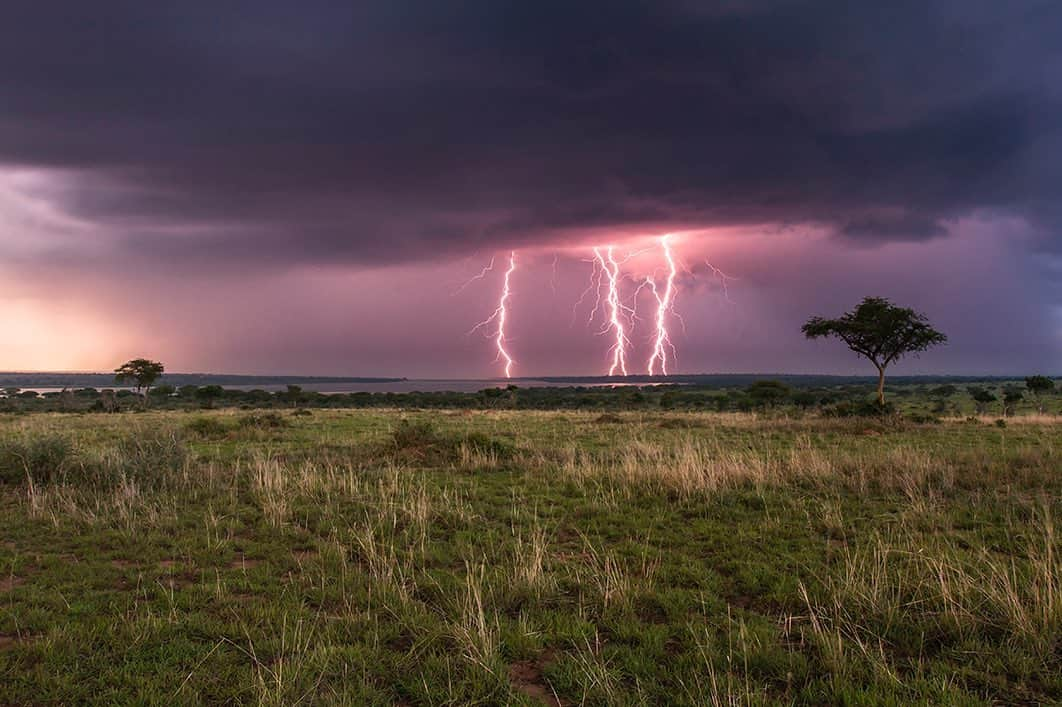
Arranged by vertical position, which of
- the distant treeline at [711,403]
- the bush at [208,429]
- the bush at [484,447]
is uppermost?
the bush at [484,447]

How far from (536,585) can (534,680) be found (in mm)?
1640

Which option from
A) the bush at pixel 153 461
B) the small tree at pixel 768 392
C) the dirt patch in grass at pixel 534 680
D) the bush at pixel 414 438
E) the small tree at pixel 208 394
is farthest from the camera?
the small tree at pixel 208 394

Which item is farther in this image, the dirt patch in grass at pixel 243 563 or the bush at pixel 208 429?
the bush at pixel 208 429

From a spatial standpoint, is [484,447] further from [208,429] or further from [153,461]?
[208,429]

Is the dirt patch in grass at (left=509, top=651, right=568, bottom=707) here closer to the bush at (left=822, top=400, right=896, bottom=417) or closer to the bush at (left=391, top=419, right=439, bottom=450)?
the bush at (left=391, top=419, right=439, bottom=450)

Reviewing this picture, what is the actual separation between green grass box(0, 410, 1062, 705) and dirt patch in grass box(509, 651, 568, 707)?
0.09 feet

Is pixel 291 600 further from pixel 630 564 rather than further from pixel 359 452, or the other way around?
pixel 359 452

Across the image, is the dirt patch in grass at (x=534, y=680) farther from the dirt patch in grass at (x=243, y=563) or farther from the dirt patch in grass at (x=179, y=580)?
the dirt patch in grass at (x=243, y=563)

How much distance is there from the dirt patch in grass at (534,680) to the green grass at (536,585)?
0.03m

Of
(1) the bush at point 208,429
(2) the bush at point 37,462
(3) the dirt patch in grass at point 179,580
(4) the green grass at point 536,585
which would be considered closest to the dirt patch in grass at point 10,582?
(4) the green grass at point 536,585

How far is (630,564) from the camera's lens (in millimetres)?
7242

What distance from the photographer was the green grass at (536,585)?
445 centimetres

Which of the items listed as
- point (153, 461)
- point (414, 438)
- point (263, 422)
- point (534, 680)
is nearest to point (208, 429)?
point (263, 422)

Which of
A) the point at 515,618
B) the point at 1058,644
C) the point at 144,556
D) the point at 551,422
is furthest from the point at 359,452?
the point at 551,422
